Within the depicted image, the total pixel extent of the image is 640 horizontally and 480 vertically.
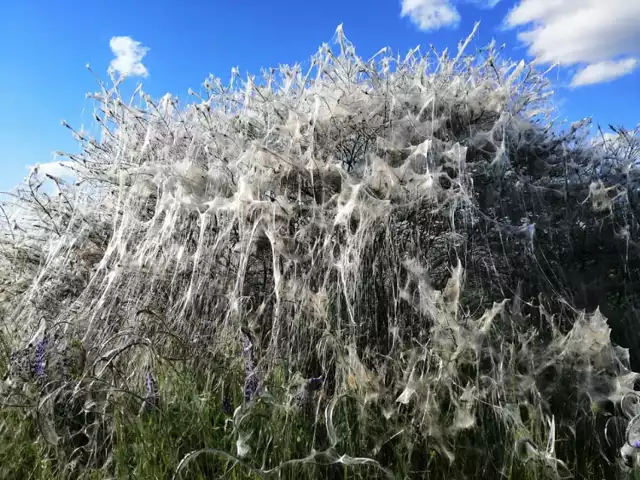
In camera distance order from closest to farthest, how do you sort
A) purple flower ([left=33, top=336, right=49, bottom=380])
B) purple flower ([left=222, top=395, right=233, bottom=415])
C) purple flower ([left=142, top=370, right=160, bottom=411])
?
purple flower ([left=142, top=370, right=160, bottom=411]) < purple flower ([left=222, top=395, right=233, bottom=415]) < purple flower ([left=33, top=336, right=49, bottom=380])

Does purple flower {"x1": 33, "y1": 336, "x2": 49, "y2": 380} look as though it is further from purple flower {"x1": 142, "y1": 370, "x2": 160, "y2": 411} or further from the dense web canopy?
purple flower {"x1": 142, "y1": 370, "x2": 160, "y2": 411}

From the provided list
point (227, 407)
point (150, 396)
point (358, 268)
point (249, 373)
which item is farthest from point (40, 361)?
point (358, 268)

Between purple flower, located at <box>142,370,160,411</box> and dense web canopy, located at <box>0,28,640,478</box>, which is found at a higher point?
dense web canopy, located at <box>0,28,640,478</box>

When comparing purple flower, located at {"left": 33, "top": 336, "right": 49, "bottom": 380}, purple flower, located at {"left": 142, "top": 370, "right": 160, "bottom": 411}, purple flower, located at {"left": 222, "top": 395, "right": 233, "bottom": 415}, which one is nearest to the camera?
purple flower, located at {"left": 142, "top": 370, "right": 160, "bottom": 411}

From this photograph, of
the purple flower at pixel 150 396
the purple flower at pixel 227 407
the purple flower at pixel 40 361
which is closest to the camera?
the purple flower at pixel 150 396

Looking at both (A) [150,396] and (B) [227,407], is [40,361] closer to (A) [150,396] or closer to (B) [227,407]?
(A) [150,396]

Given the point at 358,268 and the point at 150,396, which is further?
the point at 358,268

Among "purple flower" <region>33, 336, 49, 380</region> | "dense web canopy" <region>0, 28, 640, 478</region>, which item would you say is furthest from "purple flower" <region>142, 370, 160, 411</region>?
"purple flower" <region>33, 336, 49, 380</region>

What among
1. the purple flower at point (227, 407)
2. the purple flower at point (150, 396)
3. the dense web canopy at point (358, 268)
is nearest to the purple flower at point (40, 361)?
the dense web canopy at point (358, 268)

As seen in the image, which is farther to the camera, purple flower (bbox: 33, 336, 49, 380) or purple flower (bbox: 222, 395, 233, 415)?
purple flower (bbox: 33, 336, 49, 380)

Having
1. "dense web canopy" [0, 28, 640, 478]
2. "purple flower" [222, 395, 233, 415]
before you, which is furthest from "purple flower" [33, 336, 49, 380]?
"purple flower" [222, 395, 233, 415]

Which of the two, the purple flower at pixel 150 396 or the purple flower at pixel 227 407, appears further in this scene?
the purple flower at pixel 227 407

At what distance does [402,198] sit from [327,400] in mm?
1210

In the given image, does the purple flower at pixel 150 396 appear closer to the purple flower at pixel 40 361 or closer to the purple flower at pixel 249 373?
the purple flower at pixel 249 373
